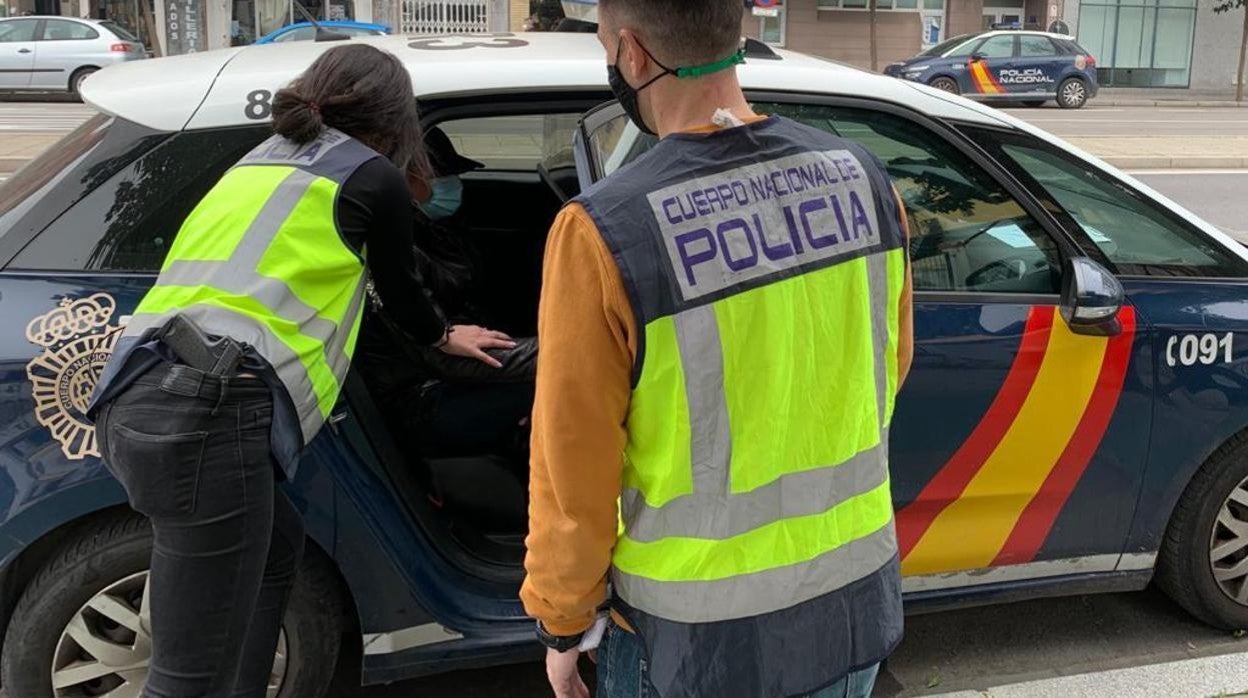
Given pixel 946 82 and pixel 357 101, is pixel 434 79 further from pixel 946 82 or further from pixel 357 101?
pixel 946 82

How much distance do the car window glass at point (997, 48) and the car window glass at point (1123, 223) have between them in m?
20.0

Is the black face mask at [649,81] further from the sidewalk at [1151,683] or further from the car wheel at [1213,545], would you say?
the car wheel at [1213,545]

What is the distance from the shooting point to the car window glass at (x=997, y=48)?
21.7 metres

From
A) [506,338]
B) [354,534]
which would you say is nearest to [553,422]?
[354,534]

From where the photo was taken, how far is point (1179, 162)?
13688mm

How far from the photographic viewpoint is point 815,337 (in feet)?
4.91

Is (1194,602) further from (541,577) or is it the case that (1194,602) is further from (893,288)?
(541,577)

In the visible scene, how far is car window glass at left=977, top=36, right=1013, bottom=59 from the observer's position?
21734 millimetres

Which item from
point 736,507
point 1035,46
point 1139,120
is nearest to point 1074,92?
point 1035,46

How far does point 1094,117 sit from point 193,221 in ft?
71.2

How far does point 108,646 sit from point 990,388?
2.05 m

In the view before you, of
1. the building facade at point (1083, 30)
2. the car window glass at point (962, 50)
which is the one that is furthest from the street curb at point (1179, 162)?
the building facade at point (1083, 30)

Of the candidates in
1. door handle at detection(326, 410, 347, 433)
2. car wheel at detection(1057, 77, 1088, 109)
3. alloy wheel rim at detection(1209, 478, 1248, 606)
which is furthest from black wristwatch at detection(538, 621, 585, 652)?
car wheel at detection(1057, 77, 1088, 109)

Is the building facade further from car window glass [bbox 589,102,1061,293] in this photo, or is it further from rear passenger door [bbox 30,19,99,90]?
car window glass [bbox 589,102,1061,293]
